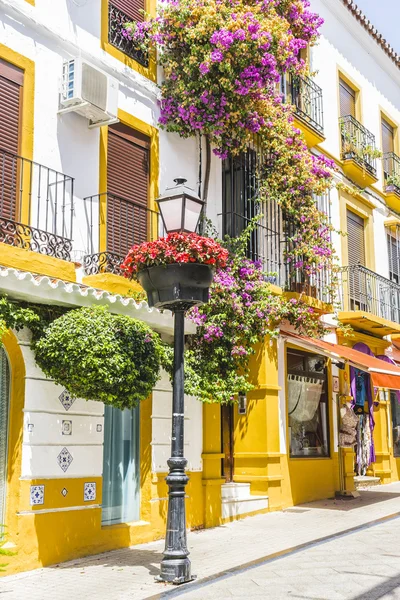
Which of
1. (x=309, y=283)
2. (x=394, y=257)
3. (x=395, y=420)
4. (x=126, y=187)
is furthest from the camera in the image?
(x=394, y=257)

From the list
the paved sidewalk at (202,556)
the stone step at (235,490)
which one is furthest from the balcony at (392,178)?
the stone step at (235,490)

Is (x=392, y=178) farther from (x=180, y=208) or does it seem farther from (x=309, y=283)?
(x=180, y=208)

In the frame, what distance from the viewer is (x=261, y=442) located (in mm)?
13070

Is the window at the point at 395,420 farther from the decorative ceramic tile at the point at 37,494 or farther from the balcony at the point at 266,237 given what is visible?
the decorative ceramic tile at the point at 37,494

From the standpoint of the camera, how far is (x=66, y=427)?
8.84 metres

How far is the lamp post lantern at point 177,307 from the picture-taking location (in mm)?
7426

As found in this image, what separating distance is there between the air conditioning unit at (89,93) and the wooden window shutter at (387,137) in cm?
1209

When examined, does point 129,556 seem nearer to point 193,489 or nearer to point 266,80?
point 193,489

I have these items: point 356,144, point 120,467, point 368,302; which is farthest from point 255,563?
point 356,144

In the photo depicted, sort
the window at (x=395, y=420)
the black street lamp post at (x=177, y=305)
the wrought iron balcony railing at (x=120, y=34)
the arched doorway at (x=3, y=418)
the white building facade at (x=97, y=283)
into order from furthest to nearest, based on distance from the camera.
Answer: the window at (x=395, y=420) → the wrought iron balcony railing at (x=120, y=34) → the white building facade at (x=97, y=283) → the arched doorway at (x=3, y=418) → the black street lamp post at (x=177, y=305)

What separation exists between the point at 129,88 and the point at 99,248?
278 centimetres

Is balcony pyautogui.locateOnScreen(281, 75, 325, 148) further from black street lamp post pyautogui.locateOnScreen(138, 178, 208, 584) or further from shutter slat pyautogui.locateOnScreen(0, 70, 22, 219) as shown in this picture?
black street lamp post pyautogui.locateOnScreen(138, 178, 208, 584)

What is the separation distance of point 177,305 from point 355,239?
36.5ft

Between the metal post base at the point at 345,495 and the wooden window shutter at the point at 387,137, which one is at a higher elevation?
the wooden window shutter at the point at 387,137
